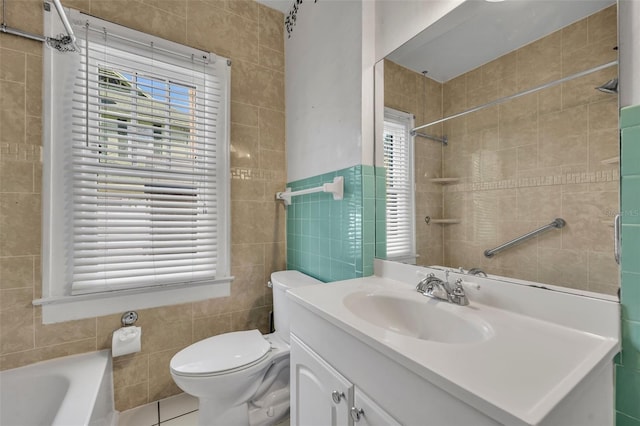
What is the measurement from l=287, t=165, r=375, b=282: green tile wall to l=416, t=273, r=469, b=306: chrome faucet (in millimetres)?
347

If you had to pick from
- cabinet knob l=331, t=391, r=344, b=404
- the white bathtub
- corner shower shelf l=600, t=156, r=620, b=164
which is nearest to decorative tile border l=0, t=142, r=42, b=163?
the white bathtub

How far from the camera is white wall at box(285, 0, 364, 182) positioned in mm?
1325

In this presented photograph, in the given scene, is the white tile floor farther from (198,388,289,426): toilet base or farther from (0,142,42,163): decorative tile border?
(0,142,42,163): decorative tile border

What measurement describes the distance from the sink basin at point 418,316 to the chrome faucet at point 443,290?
24 mm

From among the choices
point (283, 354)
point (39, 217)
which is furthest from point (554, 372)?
point (39, 217)

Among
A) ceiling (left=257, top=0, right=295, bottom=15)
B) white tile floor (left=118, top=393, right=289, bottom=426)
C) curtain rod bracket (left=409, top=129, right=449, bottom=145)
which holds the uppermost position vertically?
ceiling (left=257, top=0, right=295, bottom=15)

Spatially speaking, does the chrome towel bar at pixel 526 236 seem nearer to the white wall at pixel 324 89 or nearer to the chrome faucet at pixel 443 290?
the chrome faucet at pixel 443 290

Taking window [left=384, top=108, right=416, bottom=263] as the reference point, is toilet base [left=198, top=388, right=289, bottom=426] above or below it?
below

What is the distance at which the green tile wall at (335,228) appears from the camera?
130 centimetres

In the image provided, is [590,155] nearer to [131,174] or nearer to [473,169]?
[473,169]

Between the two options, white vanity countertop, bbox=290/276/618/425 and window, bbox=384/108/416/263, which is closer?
white vanity countertop, bbox=290/276/618/425

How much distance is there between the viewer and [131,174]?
146 cm

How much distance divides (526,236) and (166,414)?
6.29 feet

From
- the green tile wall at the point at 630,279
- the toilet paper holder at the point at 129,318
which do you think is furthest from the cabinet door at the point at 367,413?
the toilet paper holder at the point at 129,318
